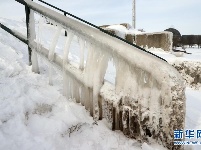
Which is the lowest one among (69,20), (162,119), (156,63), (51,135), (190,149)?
(190,149)

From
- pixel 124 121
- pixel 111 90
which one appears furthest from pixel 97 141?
pixel 111 90

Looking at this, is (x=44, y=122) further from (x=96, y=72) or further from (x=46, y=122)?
(x=96, y=72)

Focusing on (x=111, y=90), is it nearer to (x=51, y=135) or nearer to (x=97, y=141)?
(x=97, y=141)

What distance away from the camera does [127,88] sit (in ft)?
7.54

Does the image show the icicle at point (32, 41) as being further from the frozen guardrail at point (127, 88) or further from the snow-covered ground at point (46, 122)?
the frozen guardrail at point (127, 88)

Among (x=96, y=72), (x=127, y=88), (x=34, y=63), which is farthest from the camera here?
(x=34, y=63)

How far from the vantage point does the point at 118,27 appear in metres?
15.5

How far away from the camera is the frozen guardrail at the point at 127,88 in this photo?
6.64 feet

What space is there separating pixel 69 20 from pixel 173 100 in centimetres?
157

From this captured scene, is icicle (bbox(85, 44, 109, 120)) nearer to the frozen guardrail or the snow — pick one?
the frozen guardrail

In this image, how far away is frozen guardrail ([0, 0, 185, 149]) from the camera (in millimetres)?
2025

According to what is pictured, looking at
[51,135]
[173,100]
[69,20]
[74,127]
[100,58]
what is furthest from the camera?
[69,20]

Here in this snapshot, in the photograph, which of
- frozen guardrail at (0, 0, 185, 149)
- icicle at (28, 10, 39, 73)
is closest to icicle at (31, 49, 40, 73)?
icicle at (28, 10, 39, 73)

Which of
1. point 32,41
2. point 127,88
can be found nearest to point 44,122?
point 127,88
